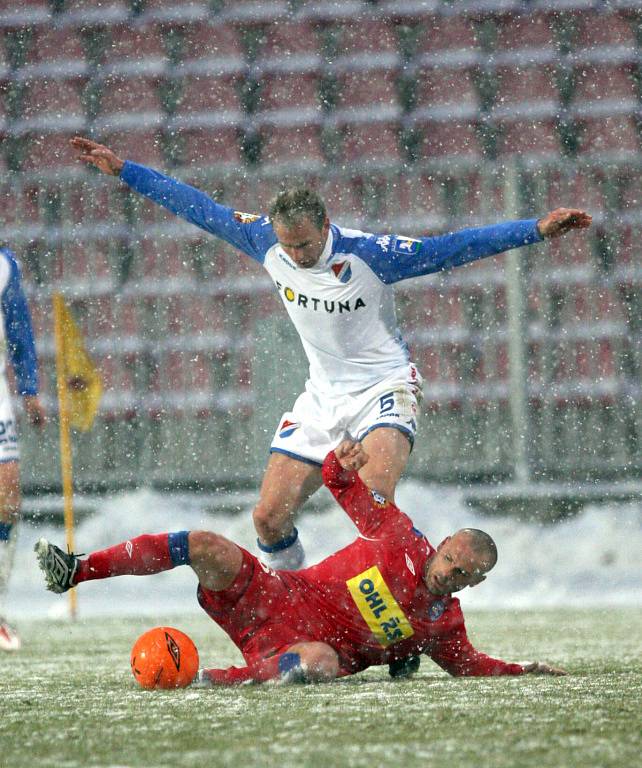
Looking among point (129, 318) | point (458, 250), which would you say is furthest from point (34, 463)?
point (458, 250)

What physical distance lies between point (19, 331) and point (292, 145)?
440 centimetres

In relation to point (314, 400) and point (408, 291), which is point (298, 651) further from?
point (408, 291)

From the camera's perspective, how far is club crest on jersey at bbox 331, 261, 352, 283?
5227mm

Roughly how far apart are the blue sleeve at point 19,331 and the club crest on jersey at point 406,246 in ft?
5.31

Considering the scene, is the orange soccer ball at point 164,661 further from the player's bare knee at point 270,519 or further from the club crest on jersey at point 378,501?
the player's bare knee at point 270,519

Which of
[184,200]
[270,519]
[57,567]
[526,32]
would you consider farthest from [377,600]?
[526,32]

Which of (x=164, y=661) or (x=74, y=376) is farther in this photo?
(x=74, y=376)

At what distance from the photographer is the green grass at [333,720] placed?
2.76 metres

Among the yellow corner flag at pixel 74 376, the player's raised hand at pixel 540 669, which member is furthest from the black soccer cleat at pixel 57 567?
the yellow corner flag at pixel 74 376

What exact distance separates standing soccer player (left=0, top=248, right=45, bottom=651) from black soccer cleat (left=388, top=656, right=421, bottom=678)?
2.00m

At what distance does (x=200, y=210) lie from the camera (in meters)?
5.42

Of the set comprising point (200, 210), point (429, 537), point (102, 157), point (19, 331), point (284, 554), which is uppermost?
point (102, 157)

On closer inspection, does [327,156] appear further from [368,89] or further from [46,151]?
[46,151]

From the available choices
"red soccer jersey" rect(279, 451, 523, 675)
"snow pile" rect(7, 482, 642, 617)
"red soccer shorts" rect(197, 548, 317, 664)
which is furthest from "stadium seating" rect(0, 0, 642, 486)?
"red soccer shorts" rect(197, 548, 317, 664)
